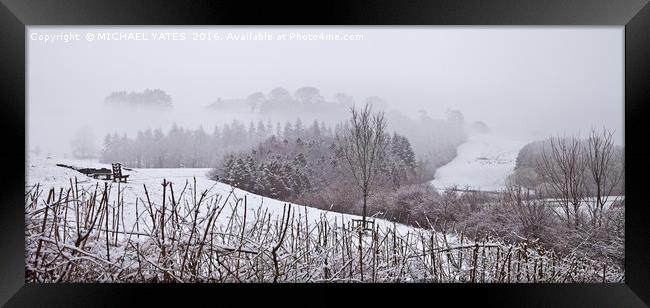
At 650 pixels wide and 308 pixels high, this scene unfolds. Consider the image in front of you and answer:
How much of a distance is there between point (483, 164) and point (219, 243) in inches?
80.3

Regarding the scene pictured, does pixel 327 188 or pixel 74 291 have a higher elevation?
pixel 327 188

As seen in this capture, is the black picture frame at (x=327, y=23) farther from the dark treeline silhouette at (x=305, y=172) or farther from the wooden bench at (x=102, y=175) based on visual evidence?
the dark treeline silhouette at (x=305, y=172)

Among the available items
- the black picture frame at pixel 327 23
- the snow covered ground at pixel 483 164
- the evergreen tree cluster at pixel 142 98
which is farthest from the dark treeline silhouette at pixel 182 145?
the snow covered ground at pixel 483 164

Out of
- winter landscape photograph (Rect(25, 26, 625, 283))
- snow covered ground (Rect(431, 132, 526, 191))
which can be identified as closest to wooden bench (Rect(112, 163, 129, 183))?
winter landscape photograph (Rect(25, 26, 625, 283))

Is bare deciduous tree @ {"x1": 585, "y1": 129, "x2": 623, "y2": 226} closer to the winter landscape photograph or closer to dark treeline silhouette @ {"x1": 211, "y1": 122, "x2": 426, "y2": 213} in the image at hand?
the winter landscape photograph

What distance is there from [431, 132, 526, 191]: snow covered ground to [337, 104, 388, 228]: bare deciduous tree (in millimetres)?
459

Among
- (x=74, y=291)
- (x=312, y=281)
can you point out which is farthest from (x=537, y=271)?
(x=74, y=291)

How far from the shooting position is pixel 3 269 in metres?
2.35

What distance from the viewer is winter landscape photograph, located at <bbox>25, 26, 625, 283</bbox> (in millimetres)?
2365

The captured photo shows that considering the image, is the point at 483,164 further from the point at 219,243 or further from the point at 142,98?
the point at 142,98

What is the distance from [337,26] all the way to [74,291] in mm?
2771

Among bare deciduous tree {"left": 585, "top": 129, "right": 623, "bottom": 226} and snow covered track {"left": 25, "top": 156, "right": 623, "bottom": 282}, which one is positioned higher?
bare deciduous tree {"left": 585, "top": 129, "right": 623, "bottom": 226}

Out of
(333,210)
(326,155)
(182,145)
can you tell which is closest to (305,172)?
(326,155)

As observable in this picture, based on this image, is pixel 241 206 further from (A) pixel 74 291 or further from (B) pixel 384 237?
(A) pixel 74 291
